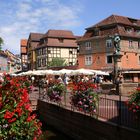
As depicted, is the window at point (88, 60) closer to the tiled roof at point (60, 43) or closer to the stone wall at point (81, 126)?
the tiled roof at point (60, 43)

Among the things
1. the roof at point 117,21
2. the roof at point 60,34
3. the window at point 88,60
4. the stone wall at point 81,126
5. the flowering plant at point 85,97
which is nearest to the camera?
the stone wall at point 81,126

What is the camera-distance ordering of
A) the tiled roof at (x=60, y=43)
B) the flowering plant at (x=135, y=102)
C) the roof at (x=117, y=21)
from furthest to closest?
the tiled roof at (x=60, y=43), the roof at (x=117, y=21), the flowering plant at (x=135, y=102)

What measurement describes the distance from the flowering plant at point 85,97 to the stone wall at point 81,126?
41 cm

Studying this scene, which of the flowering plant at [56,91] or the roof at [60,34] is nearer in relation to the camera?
the flowering plant at [56,91]

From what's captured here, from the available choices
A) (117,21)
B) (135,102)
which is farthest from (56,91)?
(117,21)

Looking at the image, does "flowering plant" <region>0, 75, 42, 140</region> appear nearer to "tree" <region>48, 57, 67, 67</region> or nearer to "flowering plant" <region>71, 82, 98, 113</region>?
"flowering plant" <region>71, 82, 98, 113</region>

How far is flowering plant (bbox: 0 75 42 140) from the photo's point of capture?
702 centimetres

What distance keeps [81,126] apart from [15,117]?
7.90 m

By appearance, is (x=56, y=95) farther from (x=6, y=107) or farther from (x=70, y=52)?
(x=70, y=52)

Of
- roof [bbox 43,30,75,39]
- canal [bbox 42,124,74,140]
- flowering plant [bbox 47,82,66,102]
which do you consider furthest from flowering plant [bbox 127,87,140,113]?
roof [bbox 43,30,75,39]

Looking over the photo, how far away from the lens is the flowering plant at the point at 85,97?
45.9 feet

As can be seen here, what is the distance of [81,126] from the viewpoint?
1480cm

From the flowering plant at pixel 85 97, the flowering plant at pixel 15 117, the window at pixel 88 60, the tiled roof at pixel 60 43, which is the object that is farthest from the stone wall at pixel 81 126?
the tiled roof at pixel 60 43

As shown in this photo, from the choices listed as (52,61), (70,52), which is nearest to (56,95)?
(52,61)
